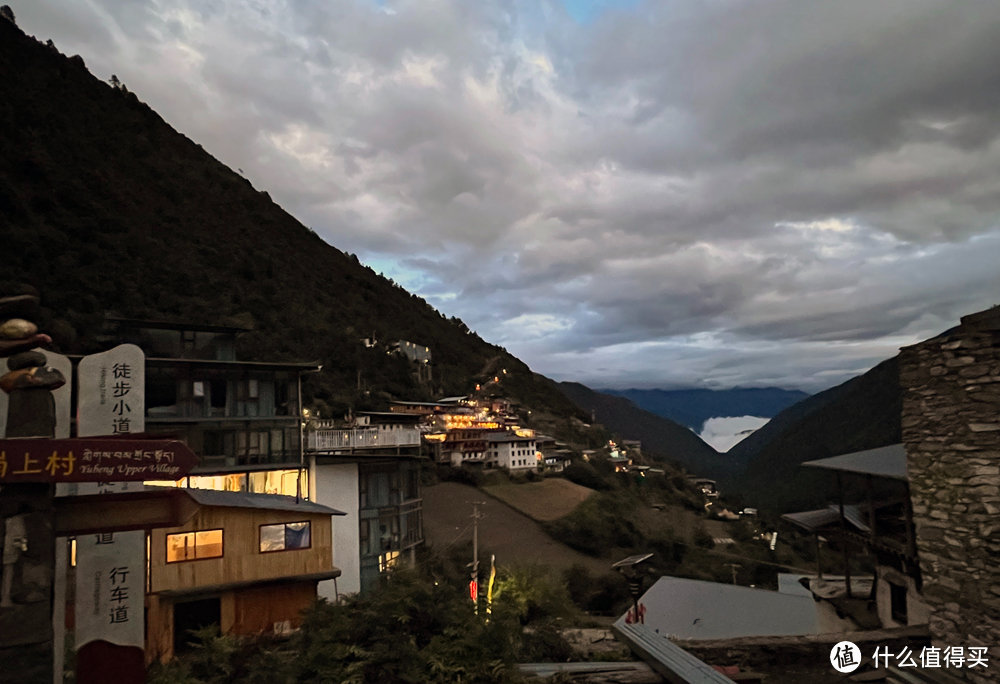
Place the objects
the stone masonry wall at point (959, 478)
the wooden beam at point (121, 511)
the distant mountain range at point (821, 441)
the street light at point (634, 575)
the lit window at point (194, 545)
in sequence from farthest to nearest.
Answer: the distant mountain range at point (821, 441) < the lit window at point (194, 545) < the street light at point (634, 575) < the stone masonry wall at point (959, 478) < the wooden beam at point (121, 511)

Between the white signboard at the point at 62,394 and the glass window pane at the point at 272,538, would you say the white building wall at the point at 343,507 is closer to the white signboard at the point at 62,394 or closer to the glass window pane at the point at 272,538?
the glass window pane at the point at 272,538

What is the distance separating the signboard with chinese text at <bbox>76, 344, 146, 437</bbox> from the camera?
207 inches

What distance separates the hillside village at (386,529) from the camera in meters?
4.73

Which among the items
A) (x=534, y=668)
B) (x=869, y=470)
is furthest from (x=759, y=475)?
(x=534, y=668)

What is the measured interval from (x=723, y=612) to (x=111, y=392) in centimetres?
1913

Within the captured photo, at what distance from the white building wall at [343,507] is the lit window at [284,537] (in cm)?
757

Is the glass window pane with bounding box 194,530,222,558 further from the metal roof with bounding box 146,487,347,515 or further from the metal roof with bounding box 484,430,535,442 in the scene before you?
the metal roof with bounding box 484,430,535,442

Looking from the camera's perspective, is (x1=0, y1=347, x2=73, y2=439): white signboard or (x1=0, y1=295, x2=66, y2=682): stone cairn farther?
(x1=0, y1=347, x2=73, y2=439): white signboard

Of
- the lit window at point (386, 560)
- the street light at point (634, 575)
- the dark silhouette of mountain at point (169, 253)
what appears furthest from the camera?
the dark silhouette of mountain at point (169, 253)

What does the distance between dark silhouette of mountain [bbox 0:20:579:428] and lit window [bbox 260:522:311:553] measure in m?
36.4

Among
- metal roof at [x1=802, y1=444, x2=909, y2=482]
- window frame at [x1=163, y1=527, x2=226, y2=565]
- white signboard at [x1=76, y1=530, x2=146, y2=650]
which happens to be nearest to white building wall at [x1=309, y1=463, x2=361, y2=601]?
window frame at [x1=163, y1=527, x2=226, y2=565]

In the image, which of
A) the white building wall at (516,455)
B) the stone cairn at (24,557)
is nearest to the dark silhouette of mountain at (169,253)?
the white building wall at (516,455)

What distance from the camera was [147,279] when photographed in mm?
74812

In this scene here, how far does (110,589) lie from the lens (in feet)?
16.5
